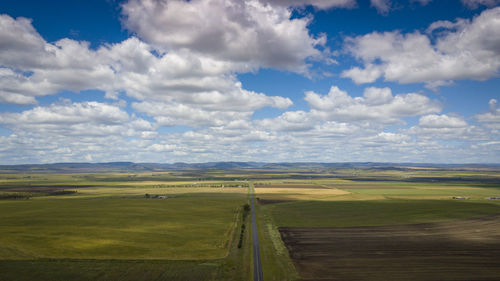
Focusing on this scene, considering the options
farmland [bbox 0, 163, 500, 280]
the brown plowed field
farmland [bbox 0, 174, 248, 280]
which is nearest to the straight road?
farmland [bbox 0, 163, 500, 280]

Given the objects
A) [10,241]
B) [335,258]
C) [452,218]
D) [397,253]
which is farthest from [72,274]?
[452,218]

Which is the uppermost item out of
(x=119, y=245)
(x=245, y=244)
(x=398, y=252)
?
(x=119, y=245)

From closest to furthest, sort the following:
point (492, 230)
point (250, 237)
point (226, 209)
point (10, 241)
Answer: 1. point (10, 241)
2. point (250, 237)
3. point (492, 230)
4. point (226, 209)

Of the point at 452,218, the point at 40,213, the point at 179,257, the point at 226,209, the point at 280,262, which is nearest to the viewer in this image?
the point at 280,262

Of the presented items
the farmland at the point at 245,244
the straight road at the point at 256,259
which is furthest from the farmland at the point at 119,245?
the straight road at the point at 256,259

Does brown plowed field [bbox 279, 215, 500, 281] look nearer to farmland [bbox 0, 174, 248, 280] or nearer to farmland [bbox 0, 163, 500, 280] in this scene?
farmland [bbox 0, 163, 500, 280]

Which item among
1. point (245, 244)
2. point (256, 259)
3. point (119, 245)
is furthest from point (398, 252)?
point (119, 245)

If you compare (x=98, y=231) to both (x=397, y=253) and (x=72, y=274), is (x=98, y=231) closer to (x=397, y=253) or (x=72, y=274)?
(x=72, y=274)

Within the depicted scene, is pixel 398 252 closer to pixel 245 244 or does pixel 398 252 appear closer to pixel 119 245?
pixel 245 244
